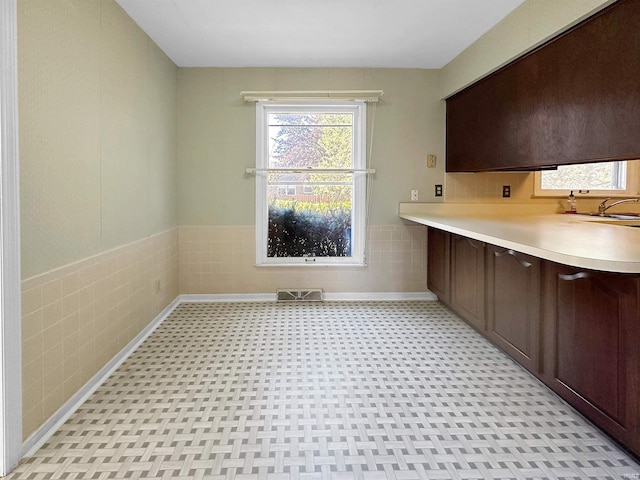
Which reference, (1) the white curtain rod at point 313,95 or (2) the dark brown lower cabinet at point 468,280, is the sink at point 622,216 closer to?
(2) the dark brown lower cabinet at point 468,280

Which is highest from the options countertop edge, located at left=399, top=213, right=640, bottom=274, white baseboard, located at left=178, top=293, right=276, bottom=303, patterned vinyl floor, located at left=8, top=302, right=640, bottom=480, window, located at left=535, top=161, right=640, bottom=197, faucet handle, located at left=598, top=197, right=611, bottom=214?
window, located at left=535, top=161, right=640, bottom=197

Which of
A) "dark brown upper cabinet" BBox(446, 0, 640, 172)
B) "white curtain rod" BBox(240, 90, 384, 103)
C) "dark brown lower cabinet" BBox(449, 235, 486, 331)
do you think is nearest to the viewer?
"dark brown upper cabinet" BBox(446, 0, 640, 172)

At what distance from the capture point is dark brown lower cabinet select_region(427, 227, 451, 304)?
14.0 ft

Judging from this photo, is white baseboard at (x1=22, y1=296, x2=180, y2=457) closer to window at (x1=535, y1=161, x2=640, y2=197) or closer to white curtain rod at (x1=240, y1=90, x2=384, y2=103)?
white curtain rod at (x1=240, y1=90, x2=384, y2=103)

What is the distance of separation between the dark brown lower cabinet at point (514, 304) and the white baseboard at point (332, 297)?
154 cm

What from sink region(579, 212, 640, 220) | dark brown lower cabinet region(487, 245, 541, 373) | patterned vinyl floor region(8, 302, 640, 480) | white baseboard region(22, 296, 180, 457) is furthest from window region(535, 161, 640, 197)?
white baseboard region(22, 296, 180, 457)

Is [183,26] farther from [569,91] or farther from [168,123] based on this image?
[569,91]

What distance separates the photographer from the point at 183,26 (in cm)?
354

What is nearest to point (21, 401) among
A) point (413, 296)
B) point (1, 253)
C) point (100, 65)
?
point (1, 253)

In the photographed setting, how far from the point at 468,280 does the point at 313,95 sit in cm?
234

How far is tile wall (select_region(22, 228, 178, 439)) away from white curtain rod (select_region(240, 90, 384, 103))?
1740 mm

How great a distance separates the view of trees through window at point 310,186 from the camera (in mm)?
4742

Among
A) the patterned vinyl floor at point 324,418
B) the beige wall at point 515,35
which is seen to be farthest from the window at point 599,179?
the patterned vinyl floor at point 324,418

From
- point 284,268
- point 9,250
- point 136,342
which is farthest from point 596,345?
point 284,268
